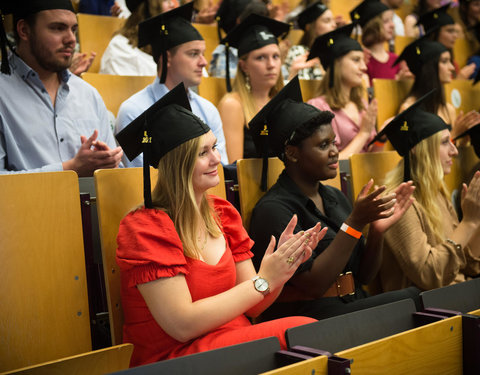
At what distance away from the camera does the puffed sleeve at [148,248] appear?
1604mm

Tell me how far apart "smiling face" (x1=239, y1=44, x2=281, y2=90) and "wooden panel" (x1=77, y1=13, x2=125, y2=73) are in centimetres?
103

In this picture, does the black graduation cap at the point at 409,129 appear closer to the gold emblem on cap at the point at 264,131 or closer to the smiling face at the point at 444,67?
the gold emblem on cap at the point at 264,131

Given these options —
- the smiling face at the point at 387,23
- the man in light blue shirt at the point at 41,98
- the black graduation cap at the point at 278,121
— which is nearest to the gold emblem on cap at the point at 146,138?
the man in light blue shirt at the point at 41,98

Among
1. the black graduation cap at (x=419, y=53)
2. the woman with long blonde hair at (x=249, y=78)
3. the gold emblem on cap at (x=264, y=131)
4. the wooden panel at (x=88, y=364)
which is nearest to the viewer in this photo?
Result: the wooden panel at (x=88, y=364)

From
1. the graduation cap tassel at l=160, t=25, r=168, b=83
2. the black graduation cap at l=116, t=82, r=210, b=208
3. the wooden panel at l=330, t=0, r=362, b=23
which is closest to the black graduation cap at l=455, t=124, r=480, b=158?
the graduation cap tassel at l=160, t=25, r=168, b=83

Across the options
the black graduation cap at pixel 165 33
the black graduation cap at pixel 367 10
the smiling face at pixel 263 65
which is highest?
the black graduation cap at pixel 367 10

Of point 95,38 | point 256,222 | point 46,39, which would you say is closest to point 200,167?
point 256,222

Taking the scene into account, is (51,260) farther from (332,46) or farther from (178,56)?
(332,46)

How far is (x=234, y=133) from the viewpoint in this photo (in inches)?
127

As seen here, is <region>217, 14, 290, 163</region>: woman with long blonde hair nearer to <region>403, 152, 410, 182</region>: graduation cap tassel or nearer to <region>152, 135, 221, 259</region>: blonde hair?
<region>403, 152, 410, 182</region>: graduation cap tassel

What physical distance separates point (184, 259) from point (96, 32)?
265 cm

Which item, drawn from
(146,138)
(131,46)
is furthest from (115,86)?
(146,138)

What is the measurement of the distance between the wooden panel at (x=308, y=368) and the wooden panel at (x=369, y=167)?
1462mm

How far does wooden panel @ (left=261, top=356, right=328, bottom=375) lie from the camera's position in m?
1.22
